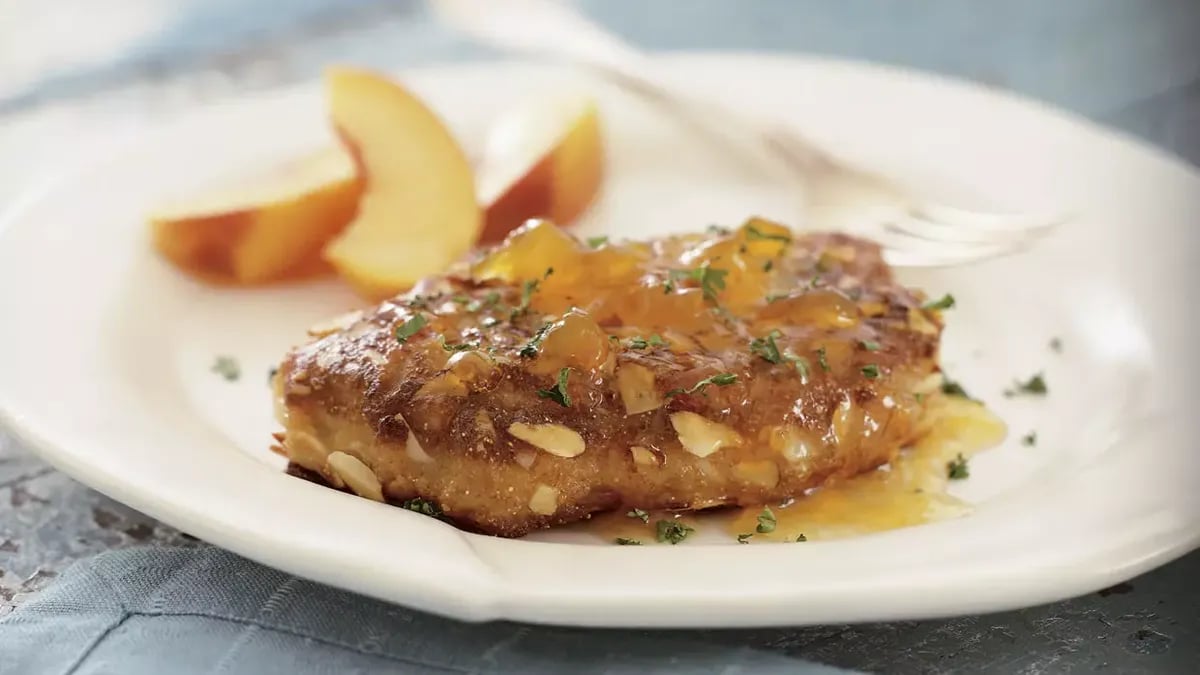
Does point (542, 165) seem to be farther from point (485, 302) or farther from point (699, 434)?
point (699, 434)

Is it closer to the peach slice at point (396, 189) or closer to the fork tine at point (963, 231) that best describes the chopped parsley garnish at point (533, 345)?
the peach slice at point (396, 189)

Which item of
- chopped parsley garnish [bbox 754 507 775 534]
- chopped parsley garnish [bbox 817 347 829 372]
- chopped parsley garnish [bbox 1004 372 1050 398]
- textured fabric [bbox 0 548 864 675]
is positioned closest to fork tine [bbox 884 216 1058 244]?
chopped parsley garnish [bbox 1004 372 1050 398]

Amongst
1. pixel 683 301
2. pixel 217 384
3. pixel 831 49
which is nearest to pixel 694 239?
pixel 683 301

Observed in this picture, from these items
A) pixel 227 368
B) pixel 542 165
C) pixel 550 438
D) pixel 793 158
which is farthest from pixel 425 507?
pixel 793 158

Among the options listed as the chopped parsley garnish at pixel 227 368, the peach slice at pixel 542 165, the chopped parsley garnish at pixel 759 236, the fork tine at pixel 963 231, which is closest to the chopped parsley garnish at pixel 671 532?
the chopped parsley garnish at pixel 759 236

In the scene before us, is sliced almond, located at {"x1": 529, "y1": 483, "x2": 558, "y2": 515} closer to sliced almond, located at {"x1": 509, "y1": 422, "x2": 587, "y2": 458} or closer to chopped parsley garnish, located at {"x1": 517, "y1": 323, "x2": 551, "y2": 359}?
sliced almond, located at {"x1": 509, "y1": 422, "x2": 587, "y2": 458}

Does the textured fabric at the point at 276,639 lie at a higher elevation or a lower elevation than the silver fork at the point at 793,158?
lower

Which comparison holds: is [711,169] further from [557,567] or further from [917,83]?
[557,567]
